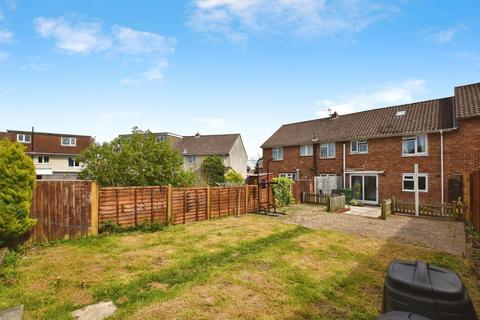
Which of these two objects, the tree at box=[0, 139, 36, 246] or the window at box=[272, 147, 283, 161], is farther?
the window at box=[272, 147, 283, 161]

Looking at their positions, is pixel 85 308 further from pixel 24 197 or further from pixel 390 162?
pixel 390 162

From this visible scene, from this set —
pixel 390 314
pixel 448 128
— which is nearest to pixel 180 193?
pixel 390 314

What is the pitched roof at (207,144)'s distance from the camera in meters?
41.1

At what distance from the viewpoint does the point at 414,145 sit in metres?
19.8

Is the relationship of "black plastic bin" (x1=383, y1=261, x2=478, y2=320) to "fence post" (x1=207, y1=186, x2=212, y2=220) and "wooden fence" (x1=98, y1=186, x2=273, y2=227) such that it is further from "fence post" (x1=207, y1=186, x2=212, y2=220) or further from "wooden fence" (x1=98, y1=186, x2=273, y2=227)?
"fence post" (x1=207, y1=186, x2=212, y2=220)

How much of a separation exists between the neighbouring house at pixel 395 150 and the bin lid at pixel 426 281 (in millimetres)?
14543

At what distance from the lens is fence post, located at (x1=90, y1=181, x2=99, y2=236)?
9.77 m

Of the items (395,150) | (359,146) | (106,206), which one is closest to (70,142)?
(106,206)

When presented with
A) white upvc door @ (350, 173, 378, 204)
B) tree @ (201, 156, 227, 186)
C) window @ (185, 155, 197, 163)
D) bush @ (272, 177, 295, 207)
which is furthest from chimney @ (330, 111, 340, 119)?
window @ (185, 155, 197, 163)

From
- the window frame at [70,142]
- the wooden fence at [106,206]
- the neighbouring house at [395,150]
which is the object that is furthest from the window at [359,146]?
the window frame at [70,142]

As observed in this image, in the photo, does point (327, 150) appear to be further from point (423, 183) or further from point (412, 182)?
point (423, 183)

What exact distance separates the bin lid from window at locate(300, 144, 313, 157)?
2305 cm

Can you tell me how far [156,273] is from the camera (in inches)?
258

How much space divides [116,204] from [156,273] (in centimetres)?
486
